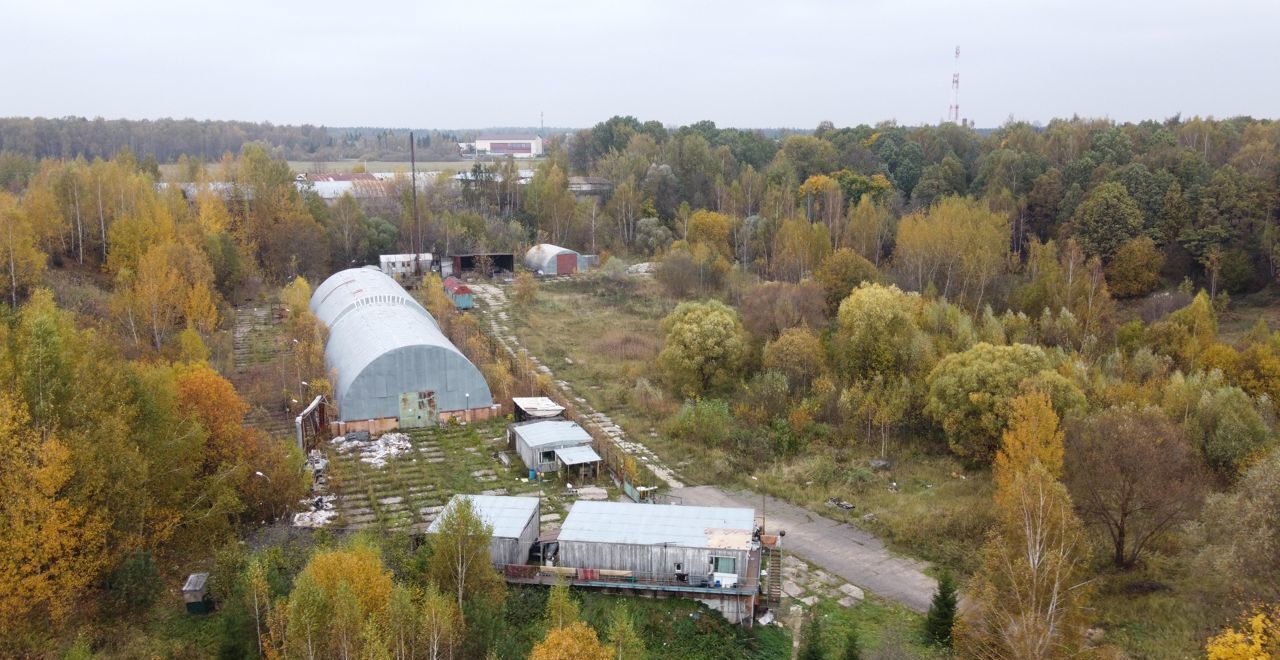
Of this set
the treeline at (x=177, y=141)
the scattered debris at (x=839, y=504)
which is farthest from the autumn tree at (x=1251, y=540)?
the treeline at (x=177, y=141)

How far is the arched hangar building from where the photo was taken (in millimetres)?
26531

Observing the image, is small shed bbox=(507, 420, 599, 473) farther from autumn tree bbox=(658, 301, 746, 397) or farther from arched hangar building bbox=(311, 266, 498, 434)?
autumn tree bbox=(658, 301, 746, 397)

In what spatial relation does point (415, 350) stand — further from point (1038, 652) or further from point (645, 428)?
point (1038, 652)

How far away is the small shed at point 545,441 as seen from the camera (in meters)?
23.4

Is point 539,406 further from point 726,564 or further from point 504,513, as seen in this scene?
point 726,564

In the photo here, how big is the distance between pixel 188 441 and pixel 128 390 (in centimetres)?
167

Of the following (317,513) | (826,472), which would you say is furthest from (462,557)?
(826,472)

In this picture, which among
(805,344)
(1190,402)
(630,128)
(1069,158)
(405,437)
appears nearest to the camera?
(1190,402)

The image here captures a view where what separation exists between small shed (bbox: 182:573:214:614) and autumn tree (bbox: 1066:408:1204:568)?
17.9 metres

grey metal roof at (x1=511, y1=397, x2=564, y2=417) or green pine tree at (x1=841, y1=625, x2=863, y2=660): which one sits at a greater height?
grey metal roof at (x1=511, y1=397, x2=564, y2=417)

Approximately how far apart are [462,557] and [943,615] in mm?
8795

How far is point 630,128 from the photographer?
8562 cm

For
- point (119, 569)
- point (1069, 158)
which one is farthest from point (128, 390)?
point (1069, 158)

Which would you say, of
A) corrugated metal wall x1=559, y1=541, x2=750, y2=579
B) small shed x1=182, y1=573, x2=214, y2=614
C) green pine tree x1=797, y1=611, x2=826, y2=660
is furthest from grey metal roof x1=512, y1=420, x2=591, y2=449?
green pine tree x1=797, y1=611, x2=826, y2=660
